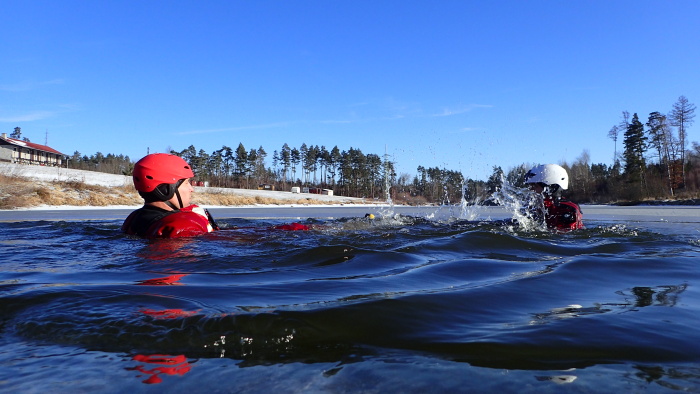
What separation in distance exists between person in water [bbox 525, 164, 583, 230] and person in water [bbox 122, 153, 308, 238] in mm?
5564

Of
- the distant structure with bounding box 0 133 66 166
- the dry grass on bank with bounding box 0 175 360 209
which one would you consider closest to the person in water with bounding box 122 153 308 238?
the dry grass on bank with bounding box 0 175 360 209

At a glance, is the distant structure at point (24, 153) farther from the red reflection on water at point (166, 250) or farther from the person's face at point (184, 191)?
the red reflection on water at point (166, 250)

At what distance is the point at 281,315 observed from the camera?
6.07 ft

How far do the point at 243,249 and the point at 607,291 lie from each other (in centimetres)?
335

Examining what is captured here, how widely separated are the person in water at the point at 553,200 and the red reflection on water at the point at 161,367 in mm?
7246

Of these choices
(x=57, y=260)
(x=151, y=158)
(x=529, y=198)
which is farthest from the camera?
(x=529, y=198)

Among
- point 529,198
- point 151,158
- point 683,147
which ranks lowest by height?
point 529,198

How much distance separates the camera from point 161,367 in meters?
1.42

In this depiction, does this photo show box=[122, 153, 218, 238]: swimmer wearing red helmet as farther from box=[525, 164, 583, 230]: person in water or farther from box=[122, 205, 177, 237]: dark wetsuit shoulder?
box=[525, 164, 583, 230]: person in water

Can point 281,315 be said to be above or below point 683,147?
below

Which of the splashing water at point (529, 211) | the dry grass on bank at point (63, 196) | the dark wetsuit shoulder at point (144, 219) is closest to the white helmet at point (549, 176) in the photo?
the splashing water at point (529, 211)

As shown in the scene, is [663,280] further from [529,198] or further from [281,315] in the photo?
[529,198]

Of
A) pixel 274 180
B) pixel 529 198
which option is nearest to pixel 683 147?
pixel 529 198

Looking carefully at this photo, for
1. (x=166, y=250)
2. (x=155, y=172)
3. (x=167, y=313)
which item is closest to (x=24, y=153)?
(x=155, y=172)
